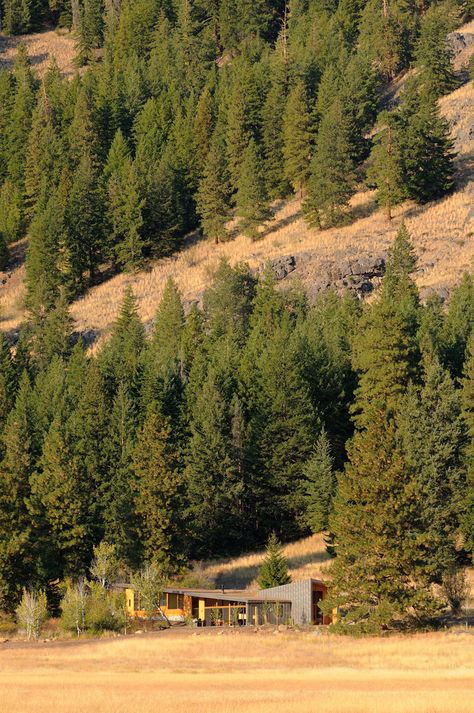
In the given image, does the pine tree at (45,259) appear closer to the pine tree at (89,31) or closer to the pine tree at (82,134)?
the pine tree at (82,134)

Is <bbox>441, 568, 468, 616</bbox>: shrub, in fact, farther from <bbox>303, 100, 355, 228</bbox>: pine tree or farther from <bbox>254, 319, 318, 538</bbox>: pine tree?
<bbox>303, 100, 355, 228</bbox>: pine tree

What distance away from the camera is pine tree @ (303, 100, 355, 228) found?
10594 cm

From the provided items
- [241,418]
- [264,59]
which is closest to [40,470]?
[241,418]

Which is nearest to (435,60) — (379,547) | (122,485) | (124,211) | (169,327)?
(124,211)

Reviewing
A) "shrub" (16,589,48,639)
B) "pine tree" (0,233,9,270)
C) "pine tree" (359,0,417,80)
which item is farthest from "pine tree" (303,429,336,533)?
"pine tree" (359,0,417,80)

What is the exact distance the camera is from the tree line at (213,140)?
107 metres

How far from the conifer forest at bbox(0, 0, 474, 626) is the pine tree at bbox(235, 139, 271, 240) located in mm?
298

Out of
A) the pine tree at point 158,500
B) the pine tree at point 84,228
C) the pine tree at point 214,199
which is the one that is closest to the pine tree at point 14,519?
the pine tree at point 158,500

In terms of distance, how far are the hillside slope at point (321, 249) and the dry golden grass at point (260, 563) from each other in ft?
88.3

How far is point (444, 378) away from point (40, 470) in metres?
26.8

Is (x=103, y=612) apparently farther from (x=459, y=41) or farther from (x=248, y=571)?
(x=459, y=41)

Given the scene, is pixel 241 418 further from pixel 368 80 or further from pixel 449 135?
pixel 368 80

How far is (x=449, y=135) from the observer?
110 meters

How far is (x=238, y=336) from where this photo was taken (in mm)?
89875
